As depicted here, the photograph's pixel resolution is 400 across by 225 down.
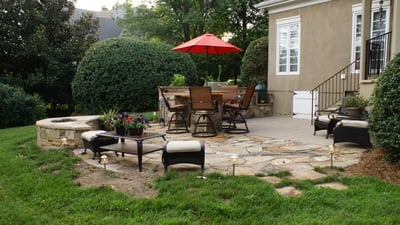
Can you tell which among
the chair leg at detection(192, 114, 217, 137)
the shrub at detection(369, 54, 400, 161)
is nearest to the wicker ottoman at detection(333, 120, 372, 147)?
the shrub at detection(369, 54, 400, 161)

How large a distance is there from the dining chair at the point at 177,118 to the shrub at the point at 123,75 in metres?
2.37

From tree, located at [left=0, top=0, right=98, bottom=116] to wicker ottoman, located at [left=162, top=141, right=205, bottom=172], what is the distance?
35.4 ft

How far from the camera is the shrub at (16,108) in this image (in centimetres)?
1042

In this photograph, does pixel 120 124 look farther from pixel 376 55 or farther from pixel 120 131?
pixel 376 55

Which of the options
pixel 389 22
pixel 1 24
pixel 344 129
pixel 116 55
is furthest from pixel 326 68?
pixel 1 24

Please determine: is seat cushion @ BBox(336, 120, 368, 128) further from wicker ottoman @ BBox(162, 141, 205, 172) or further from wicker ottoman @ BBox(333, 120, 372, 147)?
wicker ottoman @ BBox(162, 141, 205, 172)

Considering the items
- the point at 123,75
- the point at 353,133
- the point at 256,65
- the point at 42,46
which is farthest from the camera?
the point at 42,46

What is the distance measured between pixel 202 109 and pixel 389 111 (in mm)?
3591

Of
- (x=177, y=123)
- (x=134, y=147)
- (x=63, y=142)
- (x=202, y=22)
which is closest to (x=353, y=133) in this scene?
(x=134, y=147)

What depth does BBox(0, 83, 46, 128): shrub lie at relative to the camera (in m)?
10.4

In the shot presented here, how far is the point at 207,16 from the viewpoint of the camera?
1892 cm

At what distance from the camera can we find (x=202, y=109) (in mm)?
7125

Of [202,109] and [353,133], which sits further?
[202,109]

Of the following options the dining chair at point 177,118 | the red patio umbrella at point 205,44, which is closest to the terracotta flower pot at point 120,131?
the dining chair at point 177,118
